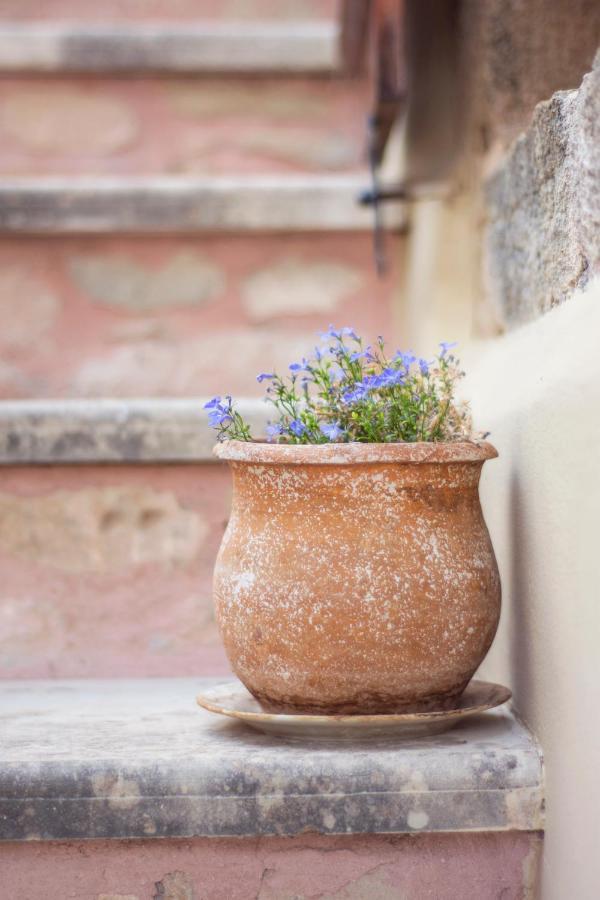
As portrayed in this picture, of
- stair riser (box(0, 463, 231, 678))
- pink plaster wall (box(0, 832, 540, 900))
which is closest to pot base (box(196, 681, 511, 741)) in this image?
pink plaster wall (box(0, 832, 540, 900))

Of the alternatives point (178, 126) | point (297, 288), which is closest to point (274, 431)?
point (297, 288)

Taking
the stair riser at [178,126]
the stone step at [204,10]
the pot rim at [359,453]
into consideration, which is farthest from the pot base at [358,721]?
the stone step at [204,10]

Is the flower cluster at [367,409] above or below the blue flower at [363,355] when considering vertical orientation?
below

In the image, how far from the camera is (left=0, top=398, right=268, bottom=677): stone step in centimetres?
173

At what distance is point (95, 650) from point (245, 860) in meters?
0.62

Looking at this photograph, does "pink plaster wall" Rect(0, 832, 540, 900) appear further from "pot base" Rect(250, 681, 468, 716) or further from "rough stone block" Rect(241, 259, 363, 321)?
"rough stone block" Rect(241, 259, 363, 321)

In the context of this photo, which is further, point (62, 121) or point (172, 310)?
point (62, 121)

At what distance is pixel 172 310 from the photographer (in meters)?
2.24

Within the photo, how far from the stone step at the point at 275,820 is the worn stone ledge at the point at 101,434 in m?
0.59

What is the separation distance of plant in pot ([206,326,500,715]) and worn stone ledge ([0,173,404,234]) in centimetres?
97

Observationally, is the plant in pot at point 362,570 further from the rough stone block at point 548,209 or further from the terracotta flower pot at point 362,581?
the rough stone block at point 548,209

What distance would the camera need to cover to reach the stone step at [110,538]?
1.73 meters

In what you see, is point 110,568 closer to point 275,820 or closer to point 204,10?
point 275,820

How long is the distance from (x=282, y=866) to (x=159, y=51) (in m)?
1.81
